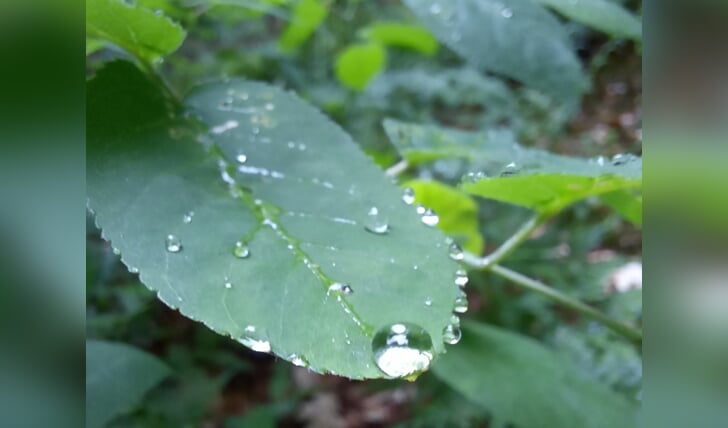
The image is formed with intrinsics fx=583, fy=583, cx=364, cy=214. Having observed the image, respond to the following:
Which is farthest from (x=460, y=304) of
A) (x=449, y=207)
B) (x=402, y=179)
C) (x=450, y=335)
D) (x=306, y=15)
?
(x=306, y=15)

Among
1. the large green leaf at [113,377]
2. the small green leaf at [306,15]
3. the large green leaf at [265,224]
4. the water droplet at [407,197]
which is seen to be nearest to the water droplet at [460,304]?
the large green leaf at [265,224]

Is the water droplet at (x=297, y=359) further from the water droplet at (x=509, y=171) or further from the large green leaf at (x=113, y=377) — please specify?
the large green leaf at (x=113, y=377)

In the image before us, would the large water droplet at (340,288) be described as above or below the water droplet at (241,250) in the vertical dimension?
above

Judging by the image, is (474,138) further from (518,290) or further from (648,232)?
(518,290)

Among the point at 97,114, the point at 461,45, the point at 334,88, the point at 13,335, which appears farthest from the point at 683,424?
the point at 334,88

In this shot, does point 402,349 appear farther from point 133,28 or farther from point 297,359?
point 133,28

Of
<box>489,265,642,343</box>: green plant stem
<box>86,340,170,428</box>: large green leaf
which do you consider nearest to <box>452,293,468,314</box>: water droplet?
<box>489,265,642,343</box>: green plant stem
